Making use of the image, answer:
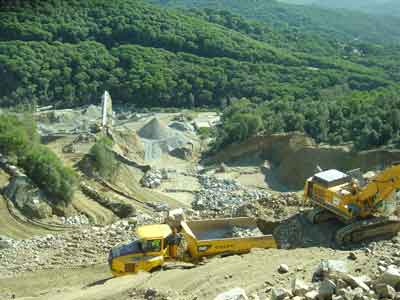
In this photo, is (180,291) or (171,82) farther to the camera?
(171,82)

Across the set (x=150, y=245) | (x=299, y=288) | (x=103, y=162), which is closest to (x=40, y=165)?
(x=103, y=162)

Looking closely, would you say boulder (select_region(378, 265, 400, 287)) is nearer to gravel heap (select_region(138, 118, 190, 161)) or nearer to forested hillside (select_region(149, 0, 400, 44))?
gravel heap (select_region(138, 118, 190, 161))

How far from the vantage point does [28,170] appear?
2122 centimetres

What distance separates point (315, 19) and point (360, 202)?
4929 inches

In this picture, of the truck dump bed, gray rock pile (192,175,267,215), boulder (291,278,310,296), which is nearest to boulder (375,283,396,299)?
boulder (291,278,310,296)

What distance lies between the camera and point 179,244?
1246 cm

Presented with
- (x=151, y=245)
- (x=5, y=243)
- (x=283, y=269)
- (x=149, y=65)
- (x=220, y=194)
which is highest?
(x=283, y=269)

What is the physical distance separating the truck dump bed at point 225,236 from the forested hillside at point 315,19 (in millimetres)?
100059

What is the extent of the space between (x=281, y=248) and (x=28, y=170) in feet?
36.1

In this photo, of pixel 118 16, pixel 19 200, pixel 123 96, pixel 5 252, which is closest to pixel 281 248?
pixel 5 252

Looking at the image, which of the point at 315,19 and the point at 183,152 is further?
the point at 315,19

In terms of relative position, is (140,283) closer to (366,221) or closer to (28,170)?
(366,221)

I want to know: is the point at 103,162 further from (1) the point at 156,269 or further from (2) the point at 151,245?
(1) the point at 156,269

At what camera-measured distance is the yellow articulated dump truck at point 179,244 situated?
11953mm
